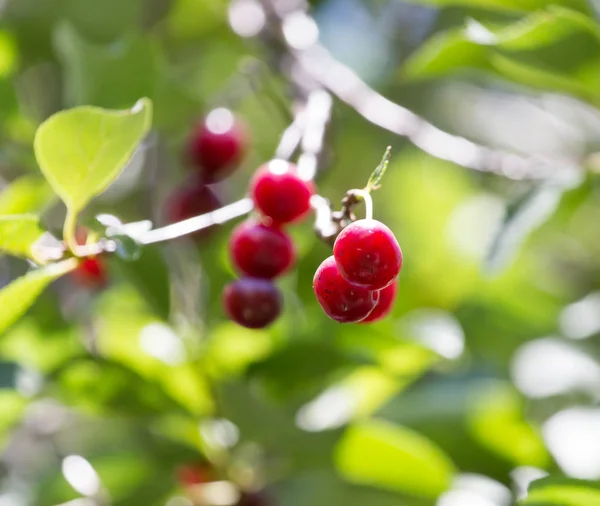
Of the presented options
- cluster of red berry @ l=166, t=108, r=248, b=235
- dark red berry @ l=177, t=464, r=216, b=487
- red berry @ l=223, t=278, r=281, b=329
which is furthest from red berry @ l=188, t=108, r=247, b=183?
red berry @ l=223, t=278, r=281, b=329

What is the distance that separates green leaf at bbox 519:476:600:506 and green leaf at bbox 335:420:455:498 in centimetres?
26

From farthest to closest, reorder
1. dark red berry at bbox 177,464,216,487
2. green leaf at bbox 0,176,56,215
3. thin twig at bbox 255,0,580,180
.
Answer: dark red berry at bbox 177,464,216,487
thin twig at bbox 255,0,580,180
green leaf at bbox 0,176,56,215

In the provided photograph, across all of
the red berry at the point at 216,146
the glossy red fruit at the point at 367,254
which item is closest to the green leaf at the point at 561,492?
the glossy red fruit at the point at 367,254

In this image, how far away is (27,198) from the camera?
1.28 m

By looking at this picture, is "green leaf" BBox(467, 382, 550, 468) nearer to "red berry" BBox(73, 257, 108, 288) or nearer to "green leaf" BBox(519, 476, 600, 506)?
"green leaf" BBox(519, 476, 600, 506)

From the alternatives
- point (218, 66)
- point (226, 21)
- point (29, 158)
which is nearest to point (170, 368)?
point (29, 158)

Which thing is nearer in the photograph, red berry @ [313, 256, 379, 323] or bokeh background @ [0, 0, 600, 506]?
red berry @ [313, 256, 379, 323]

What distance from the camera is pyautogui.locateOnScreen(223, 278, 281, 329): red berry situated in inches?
40.4

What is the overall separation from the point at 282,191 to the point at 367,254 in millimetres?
231

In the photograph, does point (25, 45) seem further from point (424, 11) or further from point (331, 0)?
point (424, 11)

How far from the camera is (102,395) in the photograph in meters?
1.39

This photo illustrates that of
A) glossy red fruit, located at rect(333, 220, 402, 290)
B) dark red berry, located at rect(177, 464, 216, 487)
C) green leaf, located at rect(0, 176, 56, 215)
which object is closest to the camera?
glossy red fruit, located at rect(333, 220, 402, 290)

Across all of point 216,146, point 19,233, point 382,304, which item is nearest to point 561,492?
point 382,304

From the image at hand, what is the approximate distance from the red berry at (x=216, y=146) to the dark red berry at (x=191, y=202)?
0.04 meters
